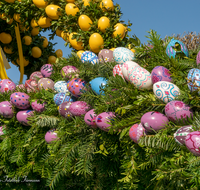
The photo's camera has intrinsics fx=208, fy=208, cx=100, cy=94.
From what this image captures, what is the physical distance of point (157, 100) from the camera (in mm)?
892

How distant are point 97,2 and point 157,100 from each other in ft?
4.23

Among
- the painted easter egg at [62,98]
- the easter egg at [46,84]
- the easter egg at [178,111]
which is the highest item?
the easter egg at [46,84]

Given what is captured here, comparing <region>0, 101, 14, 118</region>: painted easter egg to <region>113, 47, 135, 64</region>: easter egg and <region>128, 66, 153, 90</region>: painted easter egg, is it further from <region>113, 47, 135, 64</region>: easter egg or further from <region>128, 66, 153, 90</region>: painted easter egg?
<region>128, 66, 153, 90</region>: painted easter egg

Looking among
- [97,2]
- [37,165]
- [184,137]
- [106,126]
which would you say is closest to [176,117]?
[184,137]

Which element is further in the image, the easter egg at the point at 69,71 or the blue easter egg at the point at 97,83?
the easter egg at the point at 69,71

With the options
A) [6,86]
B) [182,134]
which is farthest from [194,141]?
[6,86]

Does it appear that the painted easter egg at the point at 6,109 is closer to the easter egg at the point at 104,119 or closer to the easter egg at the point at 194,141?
the easter egg at the point at 104,119

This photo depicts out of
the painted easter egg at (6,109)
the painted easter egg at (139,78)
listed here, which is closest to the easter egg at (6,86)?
the painted easter egg at (6,109)

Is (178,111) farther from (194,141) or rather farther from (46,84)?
(46,84)

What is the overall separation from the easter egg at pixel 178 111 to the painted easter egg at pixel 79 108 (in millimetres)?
506

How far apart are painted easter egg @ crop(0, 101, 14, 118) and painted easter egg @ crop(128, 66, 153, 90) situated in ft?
3.52

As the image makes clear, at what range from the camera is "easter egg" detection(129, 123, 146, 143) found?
89cm

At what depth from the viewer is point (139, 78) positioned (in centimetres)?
95

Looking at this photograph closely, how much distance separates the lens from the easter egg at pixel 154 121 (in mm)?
821
